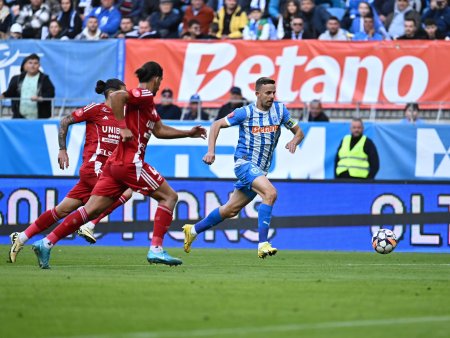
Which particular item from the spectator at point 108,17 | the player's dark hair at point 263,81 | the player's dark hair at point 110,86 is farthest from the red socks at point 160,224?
the spectator at point 108,17

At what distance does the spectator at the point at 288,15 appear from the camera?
25.2 metres

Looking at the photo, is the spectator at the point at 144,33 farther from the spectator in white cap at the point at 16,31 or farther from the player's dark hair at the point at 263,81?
the player's dark hair at the point at 263,81

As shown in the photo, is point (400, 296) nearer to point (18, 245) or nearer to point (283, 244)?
point (18, 245)

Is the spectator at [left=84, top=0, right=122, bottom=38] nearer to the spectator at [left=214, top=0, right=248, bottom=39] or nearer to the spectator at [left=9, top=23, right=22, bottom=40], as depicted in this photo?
the spectator at [left=9, top=23, right=22, bottom=40]

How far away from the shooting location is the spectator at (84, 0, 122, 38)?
26.8 meters

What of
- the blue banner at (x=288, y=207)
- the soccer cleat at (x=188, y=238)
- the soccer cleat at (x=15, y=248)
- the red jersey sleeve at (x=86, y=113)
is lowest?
the blue banner at (x=288, y=207)

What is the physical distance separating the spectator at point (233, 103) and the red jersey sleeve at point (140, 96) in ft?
29.7

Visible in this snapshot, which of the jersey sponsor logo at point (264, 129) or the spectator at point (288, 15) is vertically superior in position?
the spectator at point (288, 15)

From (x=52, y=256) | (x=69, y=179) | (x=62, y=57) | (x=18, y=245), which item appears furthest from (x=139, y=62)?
(x=18, y=245)

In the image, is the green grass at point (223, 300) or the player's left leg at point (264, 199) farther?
the player's left leg at point (264, 199)

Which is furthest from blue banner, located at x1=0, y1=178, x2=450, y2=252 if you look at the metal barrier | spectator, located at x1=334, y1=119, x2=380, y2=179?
the metal barrier

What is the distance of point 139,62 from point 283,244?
5.64 meters

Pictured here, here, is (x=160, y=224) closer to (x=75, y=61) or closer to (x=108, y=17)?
(x=75, y=61)

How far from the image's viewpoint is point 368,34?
2464 centimetres
